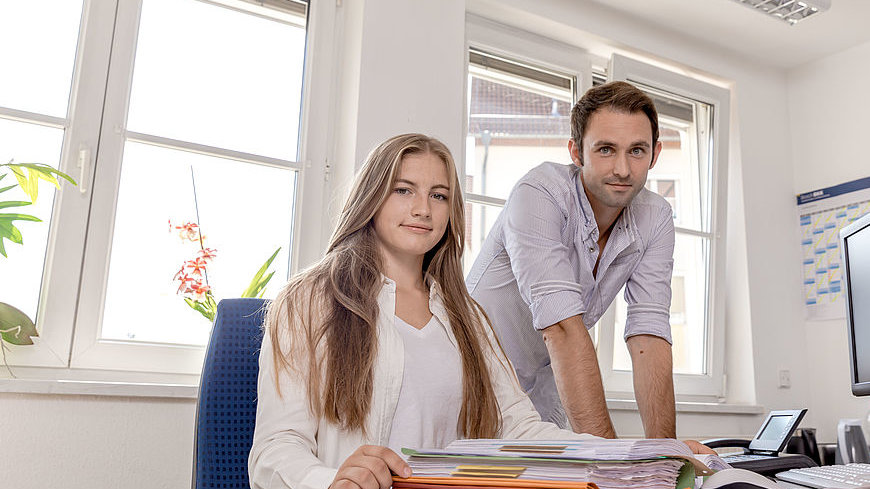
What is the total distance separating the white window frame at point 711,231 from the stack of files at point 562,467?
239 centimetres

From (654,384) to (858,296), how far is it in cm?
49

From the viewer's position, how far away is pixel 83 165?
2109 mm

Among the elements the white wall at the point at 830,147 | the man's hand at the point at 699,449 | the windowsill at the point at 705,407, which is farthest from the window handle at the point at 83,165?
the white wall at the point at 830,147

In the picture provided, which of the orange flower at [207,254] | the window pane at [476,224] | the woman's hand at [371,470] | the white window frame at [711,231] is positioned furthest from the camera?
the white window frame at [711,231]

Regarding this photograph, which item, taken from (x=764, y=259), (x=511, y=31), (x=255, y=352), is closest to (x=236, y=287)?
(x=255, y=352)

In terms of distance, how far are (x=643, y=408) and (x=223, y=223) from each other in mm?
1447

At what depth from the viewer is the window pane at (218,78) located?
90.8 inches

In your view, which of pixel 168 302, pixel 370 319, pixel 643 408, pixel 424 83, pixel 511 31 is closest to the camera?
pixel 370 319

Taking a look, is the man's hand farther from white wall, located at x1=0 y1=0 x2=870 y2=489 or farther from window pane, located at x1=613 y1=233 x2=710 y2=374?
window pane, located at x1=613 y1=233 x2=710 y2=374

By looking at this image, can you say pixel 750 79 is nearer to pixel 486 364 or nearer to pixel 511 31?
pixel 511 31

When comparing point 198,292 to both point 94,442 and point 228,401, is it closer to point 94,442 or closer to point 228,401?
point 94,442

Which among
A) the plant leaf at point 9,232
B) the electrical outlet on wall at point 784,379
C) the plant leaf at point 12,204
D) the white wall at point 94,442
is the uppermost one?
the plant leaf at point 12,204

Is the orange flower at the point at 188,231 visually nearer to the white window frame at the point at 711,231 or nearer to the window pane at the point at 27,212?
the window pane at the point at 27,212

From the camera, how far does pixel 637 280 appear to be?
159cm
